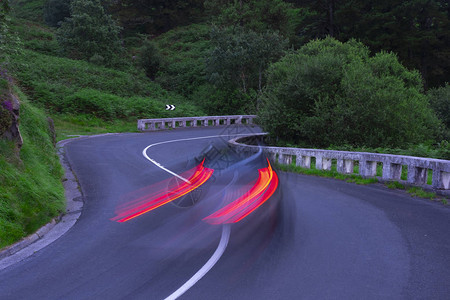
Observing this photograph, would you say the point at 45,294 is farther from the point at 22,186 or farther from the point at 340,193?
the point at 340,193

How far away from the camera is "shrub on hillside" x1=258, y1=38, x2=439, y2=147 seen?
20.2m

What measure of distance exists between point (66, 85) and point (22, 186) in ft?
98.9

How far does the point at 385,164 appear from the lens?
39.5 feet

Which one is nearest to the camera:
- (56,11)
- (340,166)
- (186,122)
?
(340,166)

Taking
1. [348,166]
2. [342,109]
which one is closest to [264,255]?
[348,166]

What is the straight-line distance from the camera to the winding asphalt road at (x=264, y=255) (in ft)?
16.4

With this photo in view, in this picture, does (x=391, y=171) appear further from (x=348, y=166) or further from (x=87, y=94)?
(x=87, y=94)

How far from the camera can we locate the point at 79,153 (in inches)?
715

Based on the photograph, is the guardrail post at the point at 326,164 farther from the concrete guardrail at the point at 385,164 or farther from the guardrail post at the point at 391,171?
the guardrail post at the point at 391,171

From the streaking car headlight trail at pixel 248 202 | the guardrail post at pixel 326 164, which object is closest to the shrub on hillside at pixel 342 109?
the guardrail post at pixel 326 164

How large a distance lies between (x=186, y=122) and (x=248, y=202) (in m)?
28.7

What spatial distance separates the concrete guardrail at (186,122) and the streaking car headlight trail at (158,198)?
20.6 metres

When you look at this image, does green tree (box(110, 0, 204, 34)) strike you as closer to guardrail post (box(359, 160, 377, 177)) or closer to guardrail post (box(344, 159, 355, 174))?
guardrail post (box(344, 159, 355, 174))

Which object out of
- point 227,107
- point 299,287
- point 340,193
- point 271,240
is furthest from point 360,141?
point 227,107
